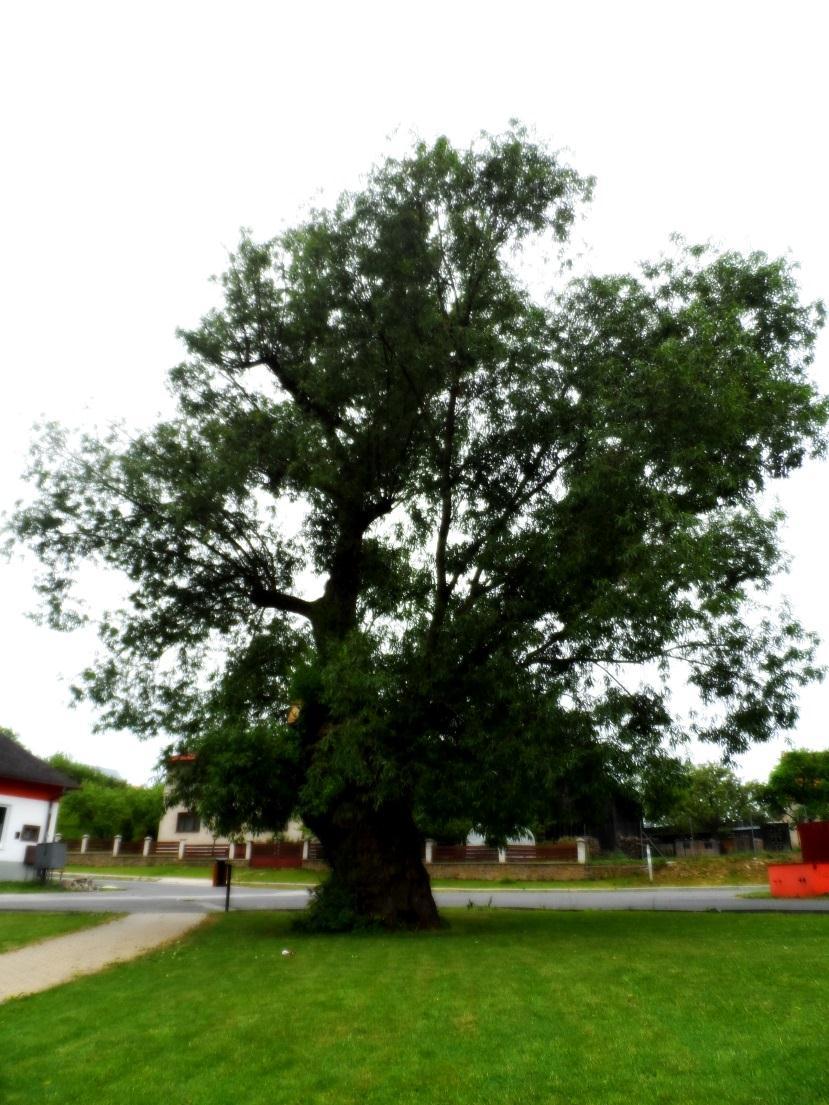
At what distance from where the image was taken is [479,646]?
13078mm

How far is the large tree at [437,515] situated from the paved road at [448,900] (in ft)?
19.1

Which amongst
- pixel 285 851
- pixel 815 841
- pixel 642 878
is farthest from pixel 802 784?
pixel 285 851

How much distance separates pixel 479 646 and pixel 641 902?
39.5ft

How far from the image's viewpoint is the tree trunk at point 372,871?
14.1 metres

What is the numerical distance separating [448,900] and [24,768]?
16380 millimetres

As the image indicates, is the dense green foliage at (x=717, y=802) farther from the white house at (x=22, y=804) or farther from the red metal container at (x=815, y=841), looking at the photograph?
the white house at (x=22, y=804)

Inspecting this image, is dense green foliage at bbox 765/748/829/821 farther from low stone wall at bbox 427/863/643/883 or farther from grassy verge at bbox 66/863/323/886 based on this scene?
grassy verge at bbox 66/863/323/886

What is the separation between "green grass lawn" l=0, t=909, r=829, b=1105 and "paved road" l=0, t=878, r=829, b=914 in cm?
815

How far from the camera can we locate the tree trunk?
1413 centimetres

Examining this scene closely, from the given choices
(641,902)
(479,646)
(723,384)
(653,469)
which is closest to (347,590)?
(479,646)

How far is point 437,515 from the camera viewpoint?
15.5 metres

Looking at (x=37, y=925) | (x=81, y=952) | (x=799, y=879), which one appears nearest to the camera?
(x=81, y=952)

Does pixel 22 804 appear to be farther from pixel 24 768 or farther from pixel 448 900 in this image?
pixel 448 900

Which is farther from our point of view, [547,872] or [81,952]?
[547,872]
